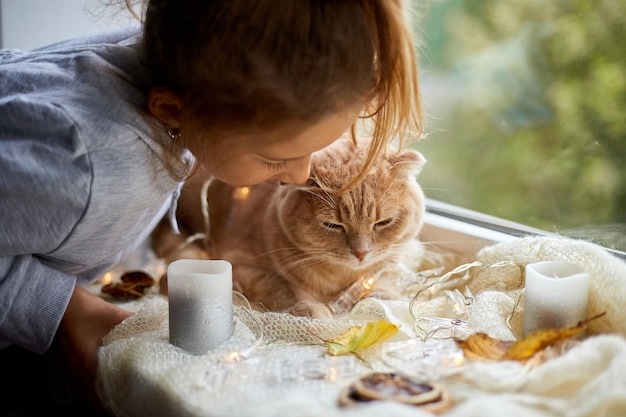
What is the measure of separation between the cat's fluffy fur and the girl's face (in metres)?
0.18

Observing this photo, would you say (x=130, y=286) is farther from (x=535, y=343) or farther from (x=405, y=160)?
(x=535, y=343)

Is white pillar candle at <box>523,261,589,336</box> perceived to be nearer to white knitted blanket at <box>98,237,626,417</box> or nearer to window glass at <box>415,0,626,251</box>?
white knitted blanket at <box>98,237,626,417</box>

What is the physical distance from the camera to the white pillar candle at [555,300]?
102 centimetres

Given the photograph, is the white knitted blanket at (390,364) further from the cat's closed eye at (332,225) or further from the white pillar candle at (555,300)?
the cat's closed eye at (332,225)

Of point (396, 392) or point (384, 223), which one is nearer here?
point (396, 392)

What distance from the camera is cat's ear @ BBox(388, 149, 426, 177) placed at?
138 cm

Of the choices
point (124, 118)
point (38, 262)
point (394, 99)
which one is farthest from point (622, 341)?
point (38, 262)

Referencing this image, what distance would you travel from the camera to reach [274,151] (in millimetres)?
1083

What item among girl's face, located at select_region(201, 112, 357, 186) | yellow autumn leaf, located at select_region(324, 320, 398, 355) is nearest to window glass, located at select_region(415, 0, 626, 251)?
girl's face, located at select_region(201, 112, 357, 186)

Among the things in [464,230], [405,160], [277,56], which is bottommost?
[464,230]

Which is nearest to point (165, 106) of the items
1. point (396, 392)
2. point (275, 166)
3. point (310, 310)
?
point (275, 166)

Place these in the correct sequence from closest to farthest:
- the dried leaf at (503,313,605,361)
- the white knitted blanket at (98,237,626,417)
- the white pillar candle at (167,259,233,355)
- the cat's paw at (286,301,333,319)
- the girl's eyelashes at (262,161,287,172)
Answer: the white knitted blanket at (98,237,626,417) → the dried leaf at (503,313,605,361) → the white pillar candle at (167,259,233,355) → the girl's eyelashes at (262,161,287,172) → the cat's paw at (286,301,333,319)

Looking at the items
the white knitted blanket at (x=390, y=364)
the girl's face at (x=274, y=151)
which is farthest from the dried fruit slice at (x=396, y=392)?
the girl's face at (x=274, y=151)

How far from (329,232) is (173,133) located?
407 millimetres
